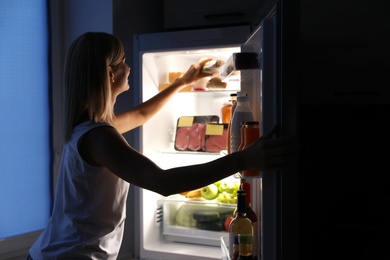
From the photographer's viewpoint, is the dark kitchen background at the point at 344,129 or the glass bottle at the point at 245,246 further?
the dark kitchen background at the point at 344,129

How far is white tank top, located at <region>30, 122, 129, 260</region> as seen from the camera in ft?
4.37

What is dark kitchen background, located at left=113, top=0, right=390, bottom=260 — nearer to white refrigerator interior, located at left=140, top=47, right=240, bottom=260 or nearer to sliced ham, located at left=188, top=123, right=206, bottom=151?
white refrigerator interior, located at left=140, top=47, right=240, bottom=260

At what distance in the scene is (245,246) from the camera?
1.24 meters

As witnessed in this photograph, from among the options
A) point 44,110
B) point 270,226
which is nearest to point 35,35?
point 44,110

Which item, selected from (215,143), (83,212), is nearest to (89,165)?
(83,212)

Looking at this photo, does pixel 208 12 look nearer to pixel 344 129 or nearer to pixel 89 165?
pixel 344 129

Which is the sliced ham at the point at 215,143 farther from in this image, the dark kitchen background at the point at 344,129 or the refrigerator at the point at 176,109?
the dark kitchen background at the point at 344,129

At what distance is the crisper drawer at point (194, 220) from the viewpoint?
219cm

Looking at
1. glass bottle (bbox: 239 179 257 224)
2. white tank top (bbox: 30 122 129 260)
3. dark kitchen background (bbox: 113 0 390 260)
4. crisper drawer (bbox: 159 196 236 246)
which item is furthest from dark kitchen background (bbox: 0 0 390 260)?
crisper drawer (bbox: 159 196 236 246)

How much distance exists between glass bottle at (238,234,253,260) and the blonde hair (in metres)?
0.61

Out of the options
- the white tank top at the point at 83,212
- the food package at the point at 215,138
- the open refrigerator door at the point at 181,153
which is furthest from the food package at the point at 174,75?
the white tank top at the point at 83,212

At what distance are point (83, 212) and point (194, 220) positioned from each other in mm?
1002

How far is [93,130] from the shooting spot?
126 centimetres

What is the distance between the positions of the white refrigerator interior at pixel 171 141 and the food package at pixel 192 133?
4cm
